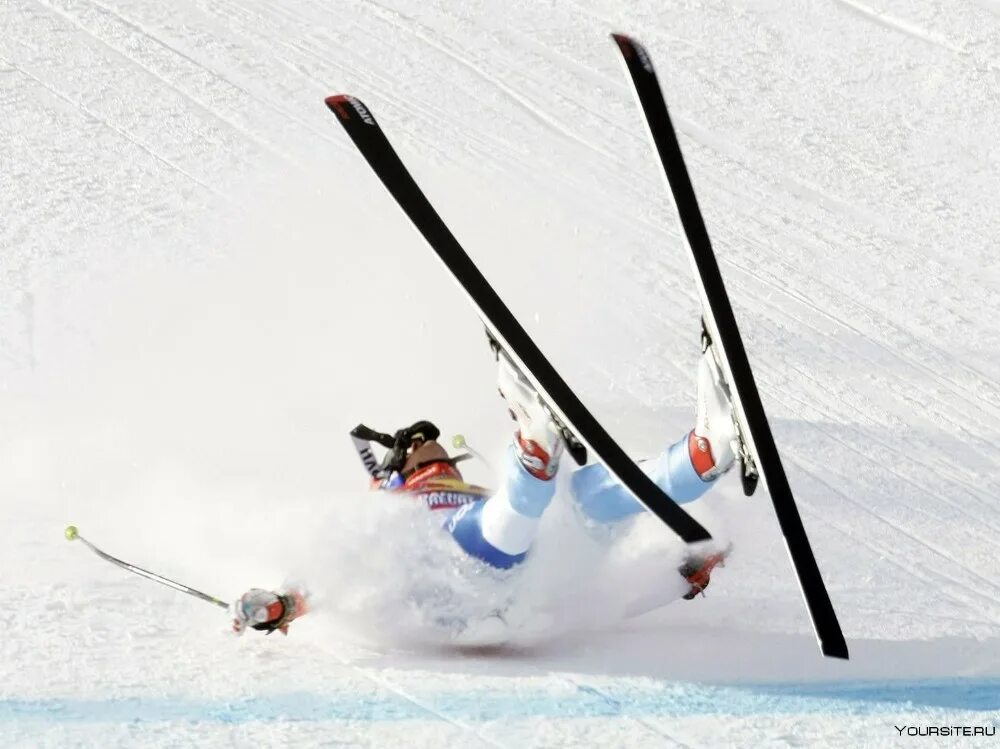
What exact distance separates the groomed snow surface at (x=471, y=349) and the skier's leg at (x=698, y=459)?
22 cm

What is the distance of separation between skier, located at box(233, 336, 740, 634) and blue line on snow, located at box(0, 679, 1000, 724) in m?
0.36

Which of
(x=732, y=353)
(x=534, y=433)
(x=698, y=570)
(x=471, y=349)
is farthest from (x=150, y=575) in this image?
(x=471, y=349)

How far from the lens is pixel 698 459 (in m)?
4.45

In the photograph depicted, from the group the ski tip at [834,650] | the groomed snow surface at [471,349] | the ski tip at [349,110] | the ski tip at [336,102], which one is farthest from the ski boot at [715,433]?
the ski tip at [336,102]

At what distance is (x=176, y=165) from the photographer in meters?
9.24

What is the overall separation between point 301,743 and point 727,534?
Result: 1818 millimetres

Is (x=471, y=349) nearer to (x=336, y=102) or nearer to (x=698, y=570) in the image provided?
(x=336, y=102)

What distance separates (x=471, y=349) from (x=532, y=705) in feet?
10.2

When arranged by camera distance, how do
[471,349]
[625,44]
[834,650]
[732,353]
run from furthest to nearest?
[471,349]
[625,44]
[732,353]
[834,650]

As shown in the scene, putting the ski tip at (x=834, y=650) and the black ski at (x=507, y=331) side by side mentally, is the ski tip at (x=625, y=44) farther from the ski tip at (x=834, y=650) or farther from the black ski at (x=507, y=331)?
the ski tip at (x=834, y=650)

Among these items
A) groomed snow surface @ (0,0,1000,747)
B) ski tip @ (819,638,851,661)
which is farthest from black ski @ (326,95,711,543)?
groomed snow surface @ (0,0,1000,747)

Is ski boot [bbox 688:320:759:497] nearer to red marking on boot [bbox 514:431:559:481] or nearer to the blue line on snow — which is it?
red marking on boot [bbox 514:431:559:481]

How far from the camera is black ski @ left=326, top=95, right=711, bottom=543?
4.25 meters

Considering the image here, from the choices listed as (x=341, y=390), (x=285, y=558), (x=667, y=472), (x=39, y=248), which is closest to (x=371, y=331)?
(x=341, y=390)
